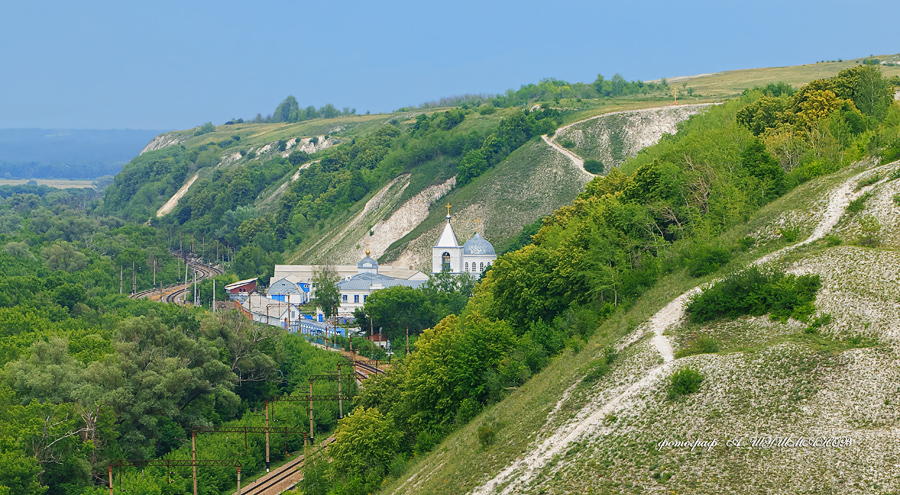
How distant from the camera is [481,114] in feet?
584

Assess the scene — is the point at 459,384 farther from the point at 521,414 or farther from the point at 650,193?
the point at 650,193

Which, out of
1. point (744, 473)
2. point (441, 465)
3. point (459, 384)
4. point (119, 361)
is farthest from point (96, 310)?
point (744, 473)

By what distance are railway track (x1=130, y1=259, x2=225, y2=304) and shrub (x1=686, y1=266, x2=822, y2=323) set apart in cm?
8878

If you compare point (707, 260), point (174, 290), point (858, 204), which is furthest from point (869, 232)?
point (174, 290)

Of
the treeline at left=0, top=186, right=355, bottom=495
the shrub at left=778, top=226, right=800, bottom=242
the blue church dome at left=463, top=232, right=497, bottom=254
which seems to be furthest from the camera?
the blue church dome at left=463, top=232, right=497, bottom=254

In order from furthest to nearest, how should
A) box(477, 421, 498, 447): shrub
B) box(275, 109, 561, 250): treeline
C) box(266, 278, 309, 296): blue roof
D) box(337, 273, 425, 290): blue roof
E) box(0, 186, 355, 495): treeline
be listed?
box(275, 109, 561, 250): treeline < box(266, 278, 309, 296): blue roof < box(337, 273, 425, 290): blue roof < box(0, 186, 355, 495): treeline < box(477, 421, 498, 447): shrub

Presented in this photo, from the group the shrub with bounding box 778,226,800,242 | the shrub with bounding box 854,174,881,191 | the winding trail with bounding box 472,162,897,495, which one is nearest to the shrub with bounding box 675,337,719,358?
the winding trail with bounding box 472,162,897,495

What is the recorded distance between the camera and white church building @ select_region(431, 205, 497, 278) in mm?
115812

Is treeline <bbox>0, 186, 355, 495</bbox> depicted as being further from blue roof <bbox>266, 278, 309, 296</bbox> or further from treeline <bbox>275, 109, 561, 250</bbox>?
treeline <bbox>275, 109, 561, 250</bbox>

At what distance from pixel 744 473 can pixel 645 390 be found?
256 inches

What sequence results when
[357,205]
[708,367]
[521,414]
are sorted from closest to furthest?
[708,367] < [521,414] < [357,205]

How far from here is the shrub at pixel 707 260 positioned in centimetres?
4844

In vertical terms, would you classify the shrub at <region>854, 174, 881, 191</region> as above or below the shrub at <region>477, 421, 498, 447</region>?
above

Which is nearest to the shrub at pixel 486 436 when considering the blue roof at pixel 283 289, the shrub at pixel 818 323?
the shrub at pixel 818 323
